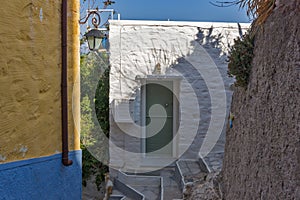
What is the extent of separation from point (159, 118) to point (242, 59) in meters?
4.48

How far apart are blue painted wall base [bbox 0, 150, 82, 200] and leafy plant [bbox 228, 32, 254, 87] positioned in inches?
71.3

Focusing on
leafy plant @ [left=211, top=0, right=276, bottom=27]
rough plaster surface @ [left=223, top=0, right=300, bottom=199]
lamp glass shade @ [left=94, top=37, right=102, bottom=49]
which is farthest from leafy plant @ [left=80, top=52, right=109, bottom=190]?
leafy plant @ [left=211, top=0, right=276, bottom=27]

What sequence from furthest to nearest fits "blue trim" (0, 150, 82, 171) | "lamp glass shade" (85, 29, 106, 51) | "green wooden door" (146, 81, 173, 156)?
"green wooden door" (146, 81, 173, 156) < "lamp glass shade" (85, 29, 106, 51) < "blue trim" (0, 150, 82, 171)

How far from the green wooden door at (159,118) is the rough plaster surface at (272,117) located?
414 cm

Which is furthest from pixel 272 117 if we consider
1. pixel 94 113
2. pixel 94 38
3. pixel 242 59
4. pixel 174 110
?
pixel 94 113

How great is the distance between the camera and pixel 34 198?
2246mm

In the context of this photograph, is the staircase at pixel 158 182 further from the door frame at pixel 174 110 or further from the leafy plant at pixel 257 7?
the leafy plant at pixel 257 7

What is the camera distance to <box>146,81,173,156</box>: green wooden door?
25.1 feet

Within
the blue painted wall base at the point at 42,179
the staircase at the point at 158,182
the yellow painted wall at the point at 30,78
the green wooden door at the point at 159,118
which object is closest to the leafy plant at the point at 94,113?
the staircase at the point at 158,182

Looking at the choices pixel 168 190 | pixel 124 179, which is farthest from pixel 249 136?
pixel 124 179

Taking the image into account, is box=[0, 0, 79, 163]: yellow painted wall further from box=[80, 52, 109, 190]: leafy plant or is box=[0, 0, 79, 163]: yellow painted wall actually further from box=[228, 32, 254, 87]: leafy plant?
box=[80, 52, 109, 190]: leafy plant

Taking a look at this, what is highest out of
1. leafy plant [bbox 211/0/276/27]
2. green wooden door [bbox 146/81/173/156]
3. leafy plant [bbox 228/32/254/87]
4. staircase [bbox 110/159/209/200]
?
leafy plant [bbox 211/0/276/27]

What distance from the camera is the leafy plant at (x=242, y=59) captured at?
3309mm

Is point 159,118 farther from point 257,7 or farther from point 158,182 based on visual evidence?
point 257,7
